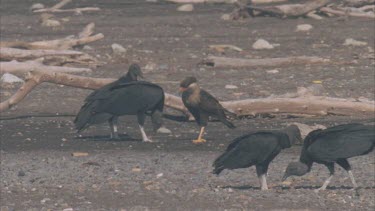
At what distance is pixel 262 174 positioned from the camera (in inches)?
394

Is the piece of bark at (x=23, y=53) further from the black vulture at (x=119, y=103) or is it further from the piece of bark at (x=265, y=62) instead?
the black vulture at (x=119, y=103)

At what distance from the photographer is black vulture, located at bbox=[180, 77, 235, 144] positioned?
1265cm

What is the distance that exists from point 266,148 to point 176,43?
13.4 m

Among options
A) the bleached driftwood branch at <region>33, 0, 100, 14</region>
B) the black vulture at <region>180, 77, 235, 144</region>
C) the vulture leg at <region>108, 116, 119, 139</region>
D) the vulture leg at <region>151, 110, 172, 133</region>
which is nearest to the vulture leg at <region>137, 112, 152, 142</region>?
the vulture leg at <region>151, 110, 172, 133</region>

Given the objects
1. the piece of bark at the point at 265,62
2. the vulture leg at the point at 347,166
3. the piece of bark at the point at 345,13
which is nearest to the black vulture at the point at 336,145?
the vulture leg at the point at 347,166

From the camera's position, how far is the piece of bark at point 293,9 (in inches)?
1004

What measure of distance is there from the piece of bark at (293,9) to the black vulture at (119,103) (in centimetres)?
1317

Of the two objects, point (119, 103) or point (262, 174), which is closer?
point (262, 174)

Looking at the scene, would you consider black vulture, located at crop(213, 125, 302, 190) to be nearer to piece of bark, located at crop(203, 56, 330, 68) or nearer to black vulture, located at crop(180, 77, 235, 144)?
black vulture, located at crop(180, 77, 235, 144)

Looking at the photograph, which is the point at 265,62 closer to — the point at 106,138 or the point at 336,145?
the point at 106,138

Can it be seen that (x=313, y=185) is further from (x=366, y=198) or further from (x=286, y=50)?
(x=286, y=50)

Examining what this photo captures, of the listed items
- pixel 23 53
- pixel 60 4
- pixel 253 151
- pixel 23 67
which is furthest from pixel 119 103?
pixel 60 4

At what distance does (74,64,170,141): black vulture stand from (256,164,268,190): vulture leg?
2.77 m

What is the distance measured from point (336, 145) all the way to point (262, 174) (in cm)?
71
